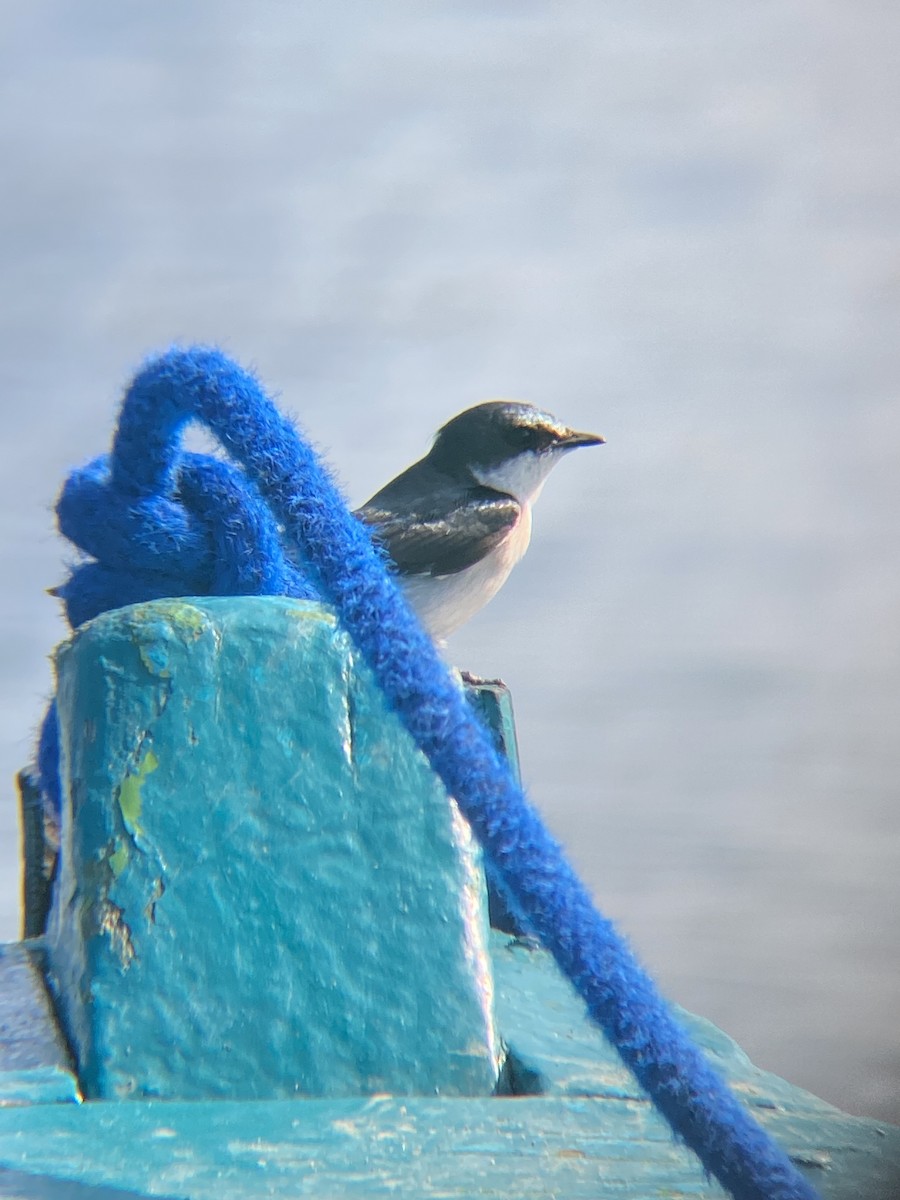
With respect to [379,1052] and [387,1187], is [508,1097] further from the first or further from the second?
[387,1187]

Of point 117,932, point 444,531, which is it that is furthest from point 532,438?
point 117,932

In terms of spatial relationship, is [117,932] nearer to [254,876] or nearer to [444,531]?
[254,876]

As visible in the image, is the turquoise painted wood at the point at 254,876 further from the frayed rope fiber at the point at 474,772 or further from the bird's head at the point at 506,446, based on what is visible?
the bird's head at the point at 506,446

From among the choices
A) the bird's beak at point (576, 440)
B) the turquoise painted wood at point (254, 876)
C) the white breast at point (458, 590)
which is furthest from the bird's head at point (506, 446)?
the turquoise painted wood at point (254, 876)

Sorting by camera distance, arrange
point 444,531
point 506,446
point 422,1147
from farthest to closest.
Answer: point 506,446 < point 444,531 < point 422,1147

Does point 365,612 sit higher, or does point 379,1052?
point 365,612

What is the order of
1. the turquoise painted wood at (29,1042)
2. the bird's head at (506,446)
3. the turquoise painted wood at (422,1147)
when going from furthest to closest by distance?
the bird's head at (506,446) → the turquoise painted wood at (29,1042) → the turquoise painted wood at (422,1147)

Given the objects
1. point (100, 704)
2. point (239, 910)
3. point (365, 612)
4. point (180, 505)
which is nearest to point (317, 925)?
point (239, 910)
